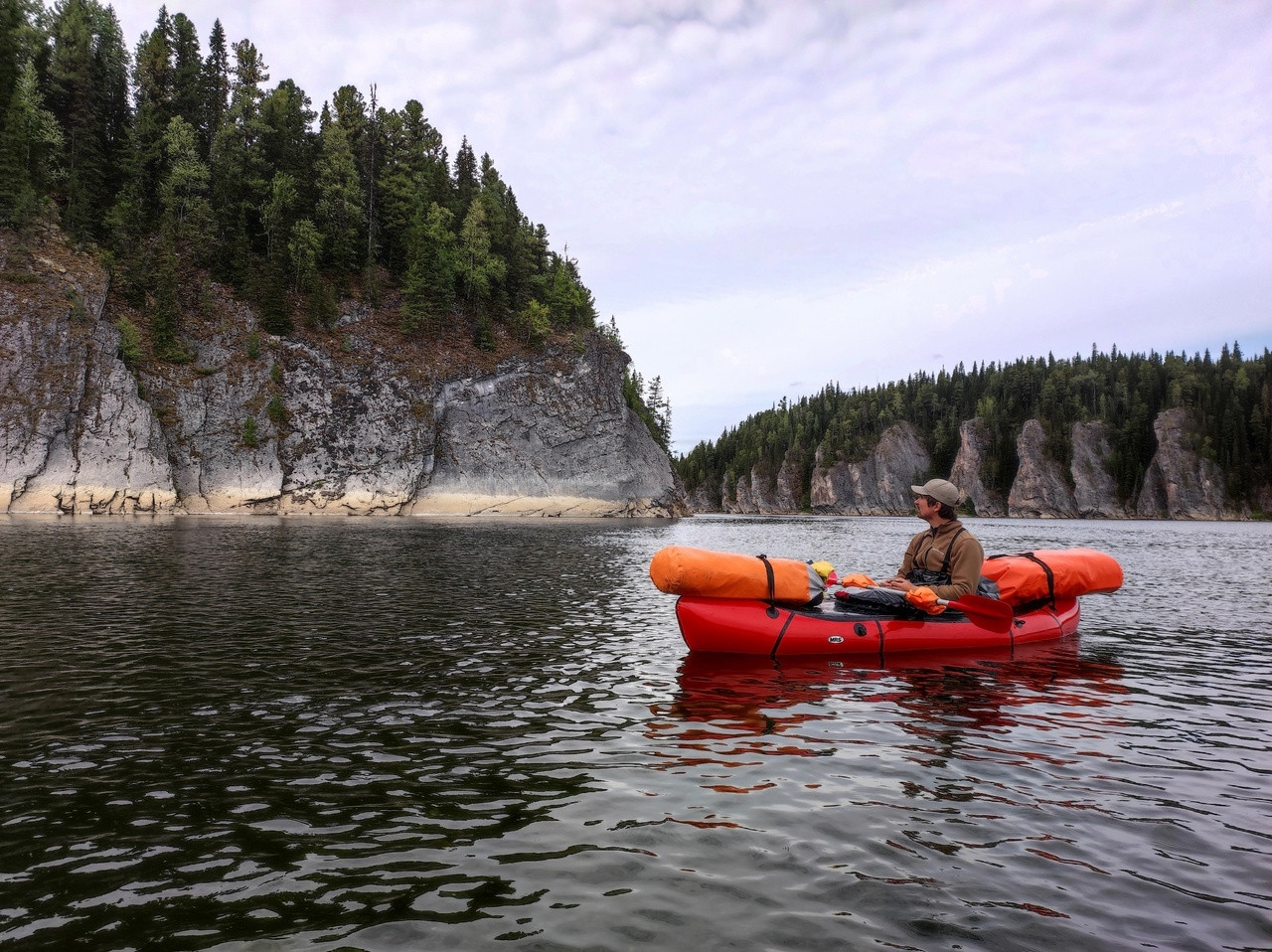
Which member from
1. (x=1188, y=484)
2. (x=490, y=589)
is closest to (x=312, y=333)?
(x=490, y=589)

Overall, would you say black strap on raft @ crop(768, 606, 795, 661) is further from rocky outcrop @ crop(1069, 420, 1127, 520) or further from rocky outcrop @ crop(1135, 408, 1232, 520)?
rocky outcrop @ crop(1135, 408, 1232, 520)

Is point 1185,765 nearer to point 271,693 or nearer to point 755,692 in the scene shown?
point 755,692

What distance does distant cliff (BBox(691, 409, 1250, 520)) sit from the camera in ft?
378

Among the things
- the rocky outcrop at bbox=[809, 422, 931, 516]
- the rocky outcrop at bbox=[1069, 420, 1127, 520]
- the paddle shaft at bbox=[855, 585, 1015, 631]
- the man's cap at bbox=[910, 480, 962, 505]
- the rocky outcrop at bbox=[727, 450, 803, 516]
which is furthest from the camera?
the rocky outcrop at bbox=[727, 450, 803, 516]

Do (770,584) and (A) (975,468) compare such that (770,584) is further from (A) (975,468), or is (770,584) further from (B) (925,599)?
(A) (975,468)

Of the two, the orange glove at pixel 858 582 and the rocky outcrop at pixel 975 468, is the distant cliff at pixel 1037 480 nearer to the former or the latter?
the rocky outcrop at pixel 975 468

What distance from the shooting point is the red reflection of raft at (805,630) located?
11.3m

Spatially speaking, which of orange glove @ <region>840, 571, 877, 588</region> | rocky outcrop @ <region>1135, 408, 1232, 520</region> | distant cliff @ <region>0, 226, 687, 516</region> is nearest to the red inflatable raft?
orange glove @ <region>840, 571, 877, 588</region>

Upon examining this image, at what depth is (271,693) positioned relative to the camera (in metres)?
8.48

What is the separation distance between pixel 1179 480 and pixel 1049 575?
130163mm

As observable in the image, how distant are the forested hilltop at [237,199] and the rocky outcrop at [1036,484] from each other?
297 ft

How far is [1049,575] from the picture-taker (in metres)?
13.5

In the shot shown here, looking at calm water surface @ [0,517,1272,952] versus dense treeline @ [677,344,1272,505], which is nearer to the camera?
calm water surface @ [0,517,1272,952]

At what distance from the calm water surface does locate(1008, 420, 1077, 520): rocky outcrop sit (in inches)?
5003
